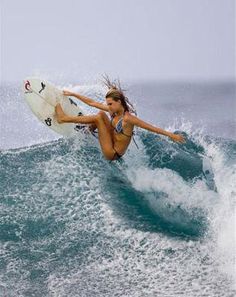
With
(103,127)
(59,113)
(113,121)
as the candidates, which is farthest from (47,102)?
(113,121)

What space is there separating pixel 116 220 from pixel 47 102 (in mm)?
2716

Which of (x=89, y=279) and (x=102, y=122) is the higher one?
(x=102, y=122)

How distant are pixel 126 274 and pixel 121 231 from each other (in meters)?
0.87

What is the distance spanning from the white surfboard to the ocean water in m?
0.23

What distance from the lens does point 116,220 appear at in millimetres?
6520

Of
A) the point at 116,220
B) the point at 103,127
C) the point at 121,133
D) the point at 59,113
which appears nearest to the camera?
the point at 116,220

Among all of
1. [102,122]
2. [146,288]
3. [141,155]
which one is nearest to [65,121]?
[102,122]

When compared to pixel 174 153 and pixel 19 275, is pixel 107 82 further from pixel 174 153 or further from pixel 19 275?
pixel 19 275

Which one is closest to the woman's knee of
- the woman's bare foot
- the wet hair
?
the wet hair

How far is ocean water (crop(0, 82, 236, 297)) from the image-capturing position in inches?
212

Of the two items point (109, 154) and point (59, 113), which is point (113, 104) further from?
point (59, 113)

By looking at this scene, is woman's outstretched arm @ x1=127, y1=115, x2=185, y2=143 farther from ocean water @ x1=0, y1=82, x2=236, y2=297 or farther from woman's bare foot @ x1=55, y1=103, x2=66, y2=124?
woman's bare foot @ x1=55, y1=103, x2=66, y2=124

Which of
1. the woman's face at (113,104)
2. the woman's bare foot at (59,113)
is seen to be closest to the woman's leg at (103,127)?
the woman's face at (113,104)

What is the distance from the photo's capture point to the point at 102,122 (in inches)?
295
